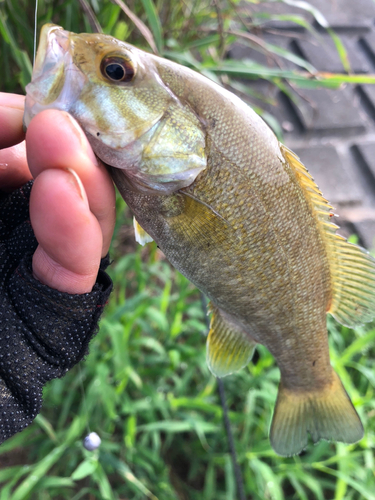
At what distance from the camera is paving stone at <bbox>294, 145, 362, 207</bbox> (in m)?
2.65

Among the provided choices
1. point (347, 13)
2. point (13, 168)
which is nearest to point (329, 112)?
point (347, 13)

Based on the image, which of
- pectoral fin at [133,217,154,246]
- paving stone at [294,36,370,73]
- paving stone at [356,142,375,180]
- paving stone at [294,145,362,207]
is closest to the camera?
pectoral fin at [133,217,154,246]

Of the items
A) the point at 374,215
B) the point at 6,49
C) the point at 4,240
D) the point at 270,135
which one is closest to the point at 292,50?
the point at 374,215

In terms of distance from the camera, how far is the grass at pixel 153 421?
1238mm

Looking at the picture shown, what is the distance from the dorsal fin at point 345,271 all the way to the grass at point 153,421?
0.69 meters

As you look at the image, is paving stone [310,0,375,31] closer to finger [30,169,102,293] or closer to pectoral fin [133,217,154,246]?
pectoral fin [133,217,154,246]

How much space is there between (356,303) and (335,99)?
281 cm

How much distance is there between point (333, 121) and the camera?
298 centimetres

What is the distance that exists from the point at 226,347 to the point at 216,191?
0.40 meters

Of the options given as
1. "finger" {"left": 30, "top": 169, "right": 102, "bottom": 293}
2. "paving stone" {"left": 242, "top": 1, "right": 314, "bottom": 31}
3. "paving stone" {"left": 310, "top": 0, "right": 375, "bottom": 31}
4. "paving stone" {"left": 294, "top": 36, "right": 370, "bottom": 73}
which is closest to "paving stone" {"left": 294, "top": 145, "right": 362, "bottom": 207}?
"paving stone" {"left": 294, "top": 36, "right": 370, "bottom": 73}

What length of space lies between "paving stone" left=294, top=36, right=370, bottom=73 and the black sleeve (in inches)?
127

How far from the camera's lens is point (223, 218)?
0.66 meters

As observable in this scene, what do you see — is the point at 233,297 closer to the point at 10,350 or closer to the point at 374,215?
the point at 10,350

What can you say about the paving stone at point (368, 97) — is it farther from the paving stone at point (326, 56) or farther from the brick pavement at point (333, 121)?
the paving stone at point (326, 56)
